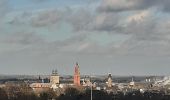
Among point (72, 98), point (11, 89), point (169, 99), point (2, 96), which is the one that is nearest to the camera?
point (2, 96)

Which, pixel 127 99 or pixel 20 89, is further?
pixel 20 89

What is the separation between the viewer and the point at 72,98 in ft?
454

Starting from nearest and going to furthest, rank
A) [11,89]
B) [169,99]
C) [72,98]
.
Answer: [72,98] < [169,99] < [11,89]

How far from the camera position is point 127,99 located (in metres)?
148

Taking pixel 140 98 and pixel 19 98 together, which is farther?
pixel 140 98

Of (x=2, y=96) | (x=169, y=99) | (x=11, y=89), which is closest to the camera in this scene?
(x=2, y=96)

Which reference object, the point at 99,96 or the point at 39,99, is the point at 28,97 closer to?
the point at 39,99

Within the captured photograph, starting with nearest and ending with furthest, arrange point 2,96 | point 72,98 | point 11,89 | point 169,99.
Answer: point 2,96 → point 72,98 → point 169,99 → point 11,89

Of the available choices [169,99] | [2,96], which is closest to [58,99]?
[2,96]

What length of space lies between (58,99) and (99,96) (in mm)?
11736

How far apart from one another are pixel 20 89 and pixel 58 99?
78.9 feet

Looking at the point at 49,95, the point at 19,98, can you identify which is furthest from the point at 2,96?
the point at 49,95

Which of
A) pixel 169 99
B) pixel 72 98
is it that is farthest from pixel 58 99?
pixel 169 99

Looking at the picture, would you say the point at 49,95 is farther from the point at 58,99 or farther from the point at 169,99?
the point at 169,99
